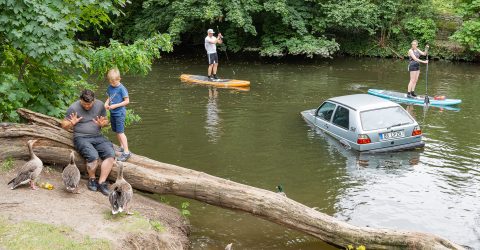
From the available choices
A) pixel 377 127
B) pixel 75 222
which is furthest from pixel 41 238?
pixel 377 127

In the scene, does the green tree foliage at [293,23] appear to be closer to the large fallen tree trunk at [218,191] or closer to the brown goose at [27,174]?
the large fallen tree trunk at [218,191]

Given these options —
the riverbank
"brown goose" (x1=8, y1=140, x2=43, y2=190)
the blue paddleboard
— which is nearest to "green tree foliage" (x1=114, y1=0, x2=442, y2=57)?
the blue paddleboard

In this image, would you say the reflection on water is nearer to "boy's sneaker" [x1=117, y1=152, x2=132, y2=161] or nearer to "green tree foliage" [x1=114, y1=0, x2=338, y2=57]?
"boy's sneaker" [x1=117, y1=152, x2=132, y2=161]

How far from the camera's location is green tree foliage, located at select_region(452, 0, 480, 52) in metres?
33.3

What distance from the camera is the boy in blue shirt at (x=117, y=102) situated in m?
11.0

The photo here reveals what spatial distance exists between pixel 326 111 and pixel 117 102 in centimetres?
824

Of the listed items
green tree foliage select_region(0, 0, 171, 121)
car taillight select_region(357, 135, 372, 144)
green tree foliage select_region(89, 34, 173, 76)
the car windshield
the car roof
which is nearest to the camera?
green tree foliage select_region(0, 0, 171, 121)

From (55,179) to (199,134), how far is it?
7.64 m

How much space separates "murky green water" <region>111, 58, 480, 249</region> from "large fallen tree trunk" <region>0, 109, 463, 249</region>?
0.79 metres

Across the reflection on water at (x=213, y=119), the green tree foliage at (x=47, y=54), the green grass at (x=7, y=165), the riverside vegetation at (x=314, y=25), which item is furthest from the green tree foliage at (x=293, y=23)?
the green grass at (x=7, y=165)

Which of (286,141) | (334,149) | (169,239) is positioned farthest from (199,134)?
(169,239)

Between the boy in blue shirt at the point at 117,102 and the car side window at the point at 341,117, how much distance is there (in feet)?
23.7

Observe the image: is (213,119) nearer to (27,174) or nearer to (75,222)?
(27,174)

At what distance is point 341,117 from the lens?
16.5m
